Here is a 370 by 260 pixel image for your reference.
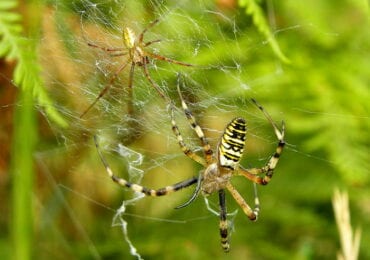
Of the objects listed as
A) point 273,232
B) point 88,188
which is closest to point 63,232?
point 88,188

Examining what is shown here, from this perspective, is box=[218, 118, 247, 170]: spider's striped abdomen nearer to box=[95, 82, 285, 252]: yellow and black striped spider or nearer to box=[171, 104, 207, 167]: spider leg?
box=[95, 82, 285, 252]: yellow and black striped spider

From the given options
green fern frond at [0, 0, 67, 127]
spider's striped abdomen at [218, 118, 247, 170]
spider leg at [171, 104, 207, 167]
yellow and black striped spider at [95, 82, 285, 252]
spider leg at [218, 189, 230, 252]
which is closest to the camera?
green fern frond at [0, 0, 67, 127]

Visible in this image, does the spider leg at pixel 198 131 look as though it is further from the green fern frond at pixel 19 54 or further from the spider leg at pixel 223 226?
the green fern frond at pixel 19 54

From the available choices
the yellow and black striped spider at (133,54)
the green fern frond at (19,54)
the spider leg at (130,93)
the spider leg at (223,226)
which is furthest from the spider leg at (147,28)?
the spider leg at (223,226)

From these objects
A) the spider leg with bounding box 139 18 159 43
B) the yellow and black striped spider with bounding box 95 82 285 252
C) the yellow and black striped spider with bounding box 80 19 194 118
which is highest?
the spider leg with bounding box 139 18 159 43

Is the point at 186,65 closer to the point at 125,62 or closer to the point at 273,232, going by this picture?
the point at 125,62

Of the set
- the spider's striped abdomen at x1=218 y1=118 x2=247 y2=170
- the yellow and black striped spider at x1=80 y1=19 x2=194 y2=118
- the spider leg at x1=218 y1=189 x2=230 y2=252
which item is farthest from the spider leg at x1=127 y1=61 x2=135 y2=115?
the spider leg at x1=218 y1=189 x2=230 y2=252

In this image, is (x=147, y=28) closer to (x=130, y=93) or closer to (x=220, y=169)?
(x=130, y=93)
